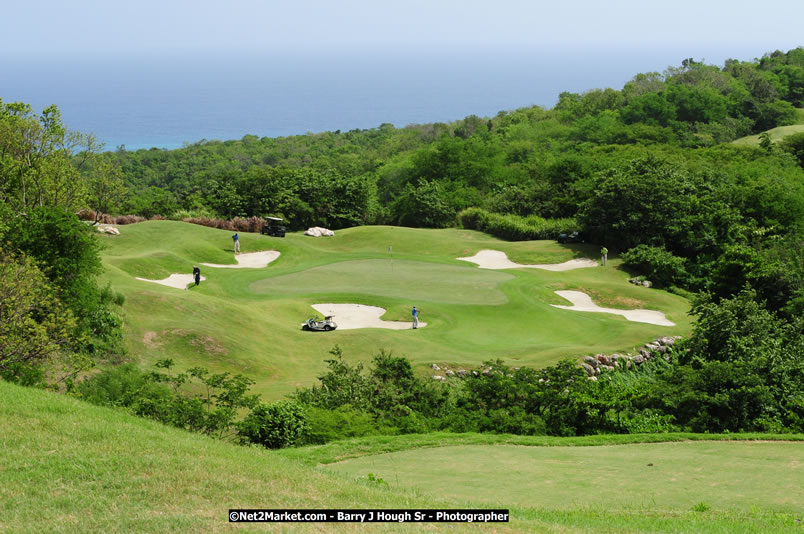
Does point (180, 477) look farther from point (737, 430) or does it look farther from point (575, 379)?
point (737, 430)

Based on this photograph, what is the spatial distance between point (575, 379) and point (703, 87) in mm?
120684

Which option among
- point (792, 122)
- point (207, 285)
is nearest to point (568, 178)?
point (207, 285)

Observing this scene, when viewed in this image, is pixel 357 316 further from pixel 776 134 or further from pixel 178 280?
pixel 776 134

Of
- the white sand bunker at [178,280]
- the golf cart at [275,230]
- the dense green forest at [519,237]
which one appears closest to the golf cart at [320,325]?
the dense green forest at [519,237]

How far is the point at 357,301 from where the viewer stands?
130ft

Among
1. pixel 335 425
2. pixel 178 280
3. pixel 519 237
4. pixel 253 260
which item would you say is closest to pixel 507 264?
pixel 519 237

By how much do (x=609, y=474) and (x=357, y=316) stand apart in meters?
23.3

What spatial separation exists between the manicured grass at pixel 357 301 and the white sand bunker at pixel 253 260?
599 millimetres

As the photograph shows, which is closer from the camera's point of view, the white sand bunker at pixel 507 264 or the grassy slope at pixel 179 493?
the grassy slope at pixel 179 493

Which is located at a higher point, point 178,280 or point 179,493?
point 179,493

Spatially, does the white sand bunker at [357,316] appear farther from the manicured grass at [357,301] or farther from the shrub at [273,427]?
the shrub at [273,427]

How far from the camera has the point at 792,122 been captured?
11612 cm

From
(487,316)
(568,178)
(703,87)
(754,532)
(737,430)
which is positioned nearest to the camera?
(754,532)

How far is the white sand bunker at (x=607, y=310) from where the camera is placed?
39.2 m
